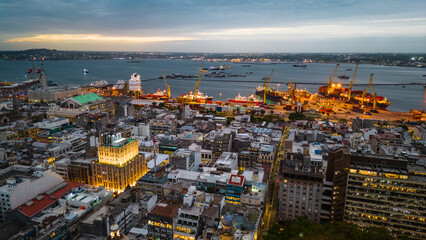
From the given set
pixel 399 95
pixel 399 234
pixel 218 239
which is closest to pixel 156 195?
pixel 218 239

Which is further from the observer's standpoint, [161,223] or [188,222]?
[161,223]

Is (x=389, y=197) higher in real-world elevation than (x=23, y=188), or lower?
higher

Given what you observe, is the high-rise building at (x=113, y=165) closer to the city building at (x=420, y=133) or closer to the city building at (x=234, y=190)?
the city building at (x=234, y=190)

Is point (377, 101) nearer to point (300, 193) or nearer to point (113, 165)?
point (300, 193)

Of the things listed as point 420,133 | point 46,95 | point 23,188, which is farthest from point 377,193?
point 46,95

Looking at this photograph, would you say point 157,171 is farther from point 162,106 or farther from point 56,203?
point 162,106

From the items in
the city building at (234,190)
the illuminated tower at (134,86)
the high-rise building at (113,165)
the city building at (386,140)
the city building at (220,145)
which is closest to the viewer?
the city building at (234,190)

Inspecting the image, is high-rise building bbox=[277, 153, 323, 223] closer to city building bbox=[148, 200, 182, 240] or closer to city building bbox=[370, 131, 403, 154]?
city building bbox=[148, 200, 182, 240]

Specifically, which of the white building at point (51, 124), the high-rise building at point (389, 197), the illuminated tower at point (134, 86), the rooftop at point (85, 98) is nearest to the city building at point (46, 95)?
the rooftop at point (85, 98)
